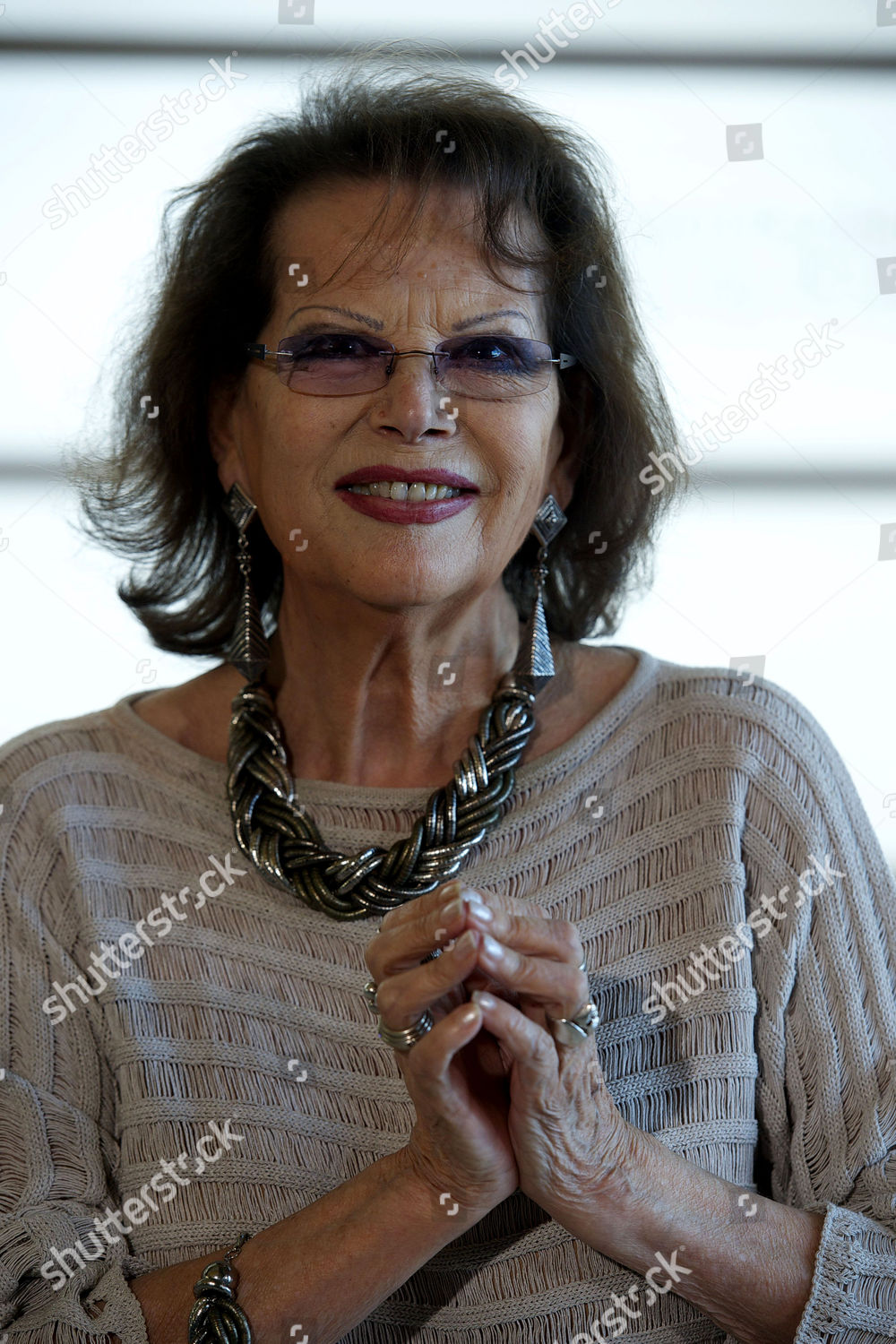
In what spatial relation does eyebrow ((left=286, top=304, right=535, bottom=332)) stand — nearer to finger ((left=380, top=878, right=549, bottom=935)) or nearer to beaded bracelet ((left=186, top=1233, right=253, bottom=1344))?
finger ((left=380, top=878, right=549, bottom=935))

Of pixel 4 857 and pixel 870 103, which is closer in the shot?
pixel 4 857

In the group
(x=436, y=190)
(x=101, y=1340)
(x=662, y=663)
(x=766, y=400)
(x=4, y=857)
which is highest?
(x=766, y=400)

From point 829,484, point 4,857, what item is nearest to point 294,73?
point 829,484

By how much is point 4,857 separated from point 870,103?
2080 millimetres

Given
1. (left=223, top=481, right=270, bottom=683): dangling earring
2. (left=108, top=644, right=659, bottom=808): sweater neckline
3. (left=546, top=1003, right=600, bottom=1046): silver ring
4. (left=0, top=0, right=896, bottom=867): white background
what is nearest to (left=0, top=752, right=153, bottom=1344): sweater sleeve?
(left=108, top=644, right=659, bottom=808): sweater neckline

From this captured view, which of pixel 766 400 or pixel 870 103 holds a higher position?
pixel 870 103

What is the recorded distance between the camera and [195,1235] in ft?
4.43

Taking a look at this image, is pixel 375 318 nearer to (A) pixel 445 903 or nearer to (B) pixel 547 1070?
(A) pixel 445 903

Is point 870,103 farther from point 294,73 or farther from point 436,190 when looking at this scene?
point 436,190

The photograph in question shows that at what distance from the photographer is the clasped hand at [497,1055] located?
1064 mm

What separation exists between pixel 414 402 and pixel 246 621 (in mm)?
421

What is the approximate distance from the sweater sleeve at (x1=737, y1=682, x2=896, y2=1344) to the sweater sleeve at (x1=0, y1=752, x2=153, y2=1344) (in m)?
0.70

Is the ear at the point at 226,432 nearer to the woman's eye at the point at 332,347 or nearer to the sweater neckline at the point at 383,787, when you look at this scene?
the woman's eye at the point at 332,347

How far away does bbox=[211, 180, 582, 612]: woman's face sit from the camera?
1359mm
